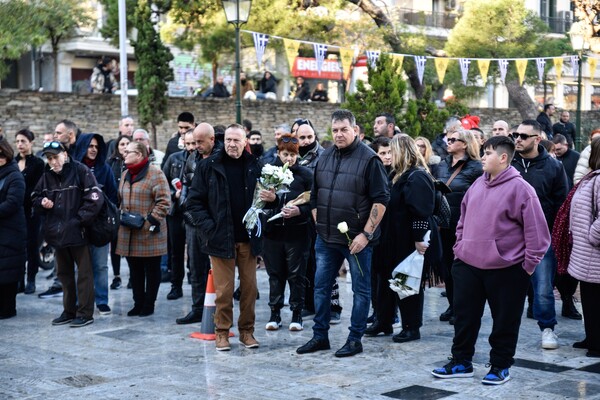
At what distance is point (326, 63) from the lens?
4681cm

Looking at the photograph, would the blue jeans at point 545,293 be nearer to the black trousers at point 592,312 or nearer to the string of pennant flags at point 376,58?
the black trousers at point 592,312

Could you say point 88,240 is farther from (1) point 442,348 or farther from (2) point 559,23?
(2) point 559,23

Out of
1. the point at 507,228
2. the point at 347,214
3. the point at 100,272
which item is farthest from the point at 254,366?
the point at 100,272

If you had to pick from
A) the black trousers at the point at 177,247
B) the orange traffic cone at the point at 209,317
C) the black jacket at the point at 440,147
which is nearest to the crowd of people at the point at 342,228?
the orange traffic cone at the point at 209,317

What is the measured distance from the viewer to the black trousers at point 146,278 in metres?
10.6

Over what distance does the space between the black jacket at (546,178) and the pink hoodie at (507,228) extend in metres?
1.79

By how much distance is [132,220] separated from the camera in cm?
1041

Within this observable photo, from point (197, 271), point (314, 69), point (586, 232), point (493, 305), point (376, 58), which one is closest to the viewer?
point (493, 305)

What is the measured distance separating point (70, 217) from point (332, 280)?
3.01 m

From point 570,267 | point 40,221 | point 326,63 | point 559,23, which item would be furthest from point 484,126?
point 570,267

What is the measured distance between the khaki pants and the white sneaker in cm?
255

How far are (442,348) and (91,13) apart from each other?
28.4 meters

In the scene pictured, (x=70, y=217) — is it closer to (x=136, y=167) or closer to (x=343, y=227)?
(x=136, y=167)

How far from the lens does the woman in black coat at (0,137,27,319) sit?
34.4ft
